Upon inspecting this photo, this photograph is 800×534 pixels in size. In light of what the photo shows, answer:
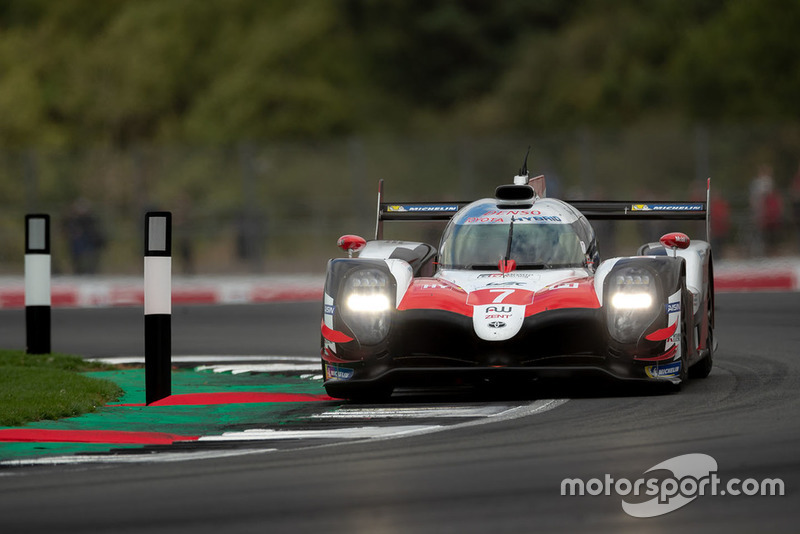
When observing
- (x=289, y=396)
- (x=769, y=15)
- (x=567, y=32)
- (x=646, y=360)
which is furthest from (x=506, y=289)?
(x=567, y=32)

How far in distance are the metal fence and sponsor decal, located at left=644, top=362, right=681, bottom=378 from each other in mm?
19431

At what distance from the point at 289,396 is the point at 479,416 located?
204 cm

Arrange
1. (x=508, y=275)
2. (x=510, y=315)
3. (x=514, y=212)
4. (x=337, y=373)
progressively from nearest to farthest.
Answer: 1. (x=510, y=315)
2. (x=337, y=373)
3. (x=508, y=275)
4. (x=514, y=212)

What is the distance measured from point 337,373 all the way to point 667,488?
392 centimetres

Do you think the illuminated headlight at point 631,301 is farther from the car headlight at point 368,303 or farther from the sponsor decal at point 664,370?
the car headlight at point 368,303

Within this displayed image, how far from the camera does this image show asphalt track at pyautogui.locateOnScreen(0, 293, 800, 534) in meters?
6.23

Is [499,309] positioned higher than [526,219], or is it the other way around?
[526,219]

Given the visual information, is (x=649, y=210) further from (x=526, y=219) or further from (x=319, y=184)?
(x=319, y=184)

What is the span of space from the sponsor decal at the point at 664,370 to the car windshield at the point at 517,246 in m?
1.18

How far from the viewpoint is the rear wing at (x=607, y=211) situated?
40.0 ft

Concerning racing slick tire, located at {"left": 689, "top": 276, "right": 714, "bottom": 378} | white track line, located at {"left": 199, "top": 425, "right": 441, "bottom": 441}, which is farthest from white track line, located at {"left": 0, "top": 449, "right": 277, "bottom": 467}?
racing slick tire, located at {"left": 689, "top": 276, "right": 714, "bottom": 378}

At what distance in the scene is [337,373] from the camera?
1036 cm

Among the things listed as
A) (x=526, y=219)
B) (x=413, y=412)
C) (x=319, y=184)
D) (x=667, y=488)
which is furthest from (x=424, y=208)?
(x=319, y=184)

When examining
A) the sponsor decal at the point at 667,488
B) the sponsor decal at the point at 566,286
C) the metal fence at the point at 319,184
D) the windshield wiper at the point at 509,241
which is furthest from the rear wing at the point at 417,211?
the metal fence at the point at 319,184
